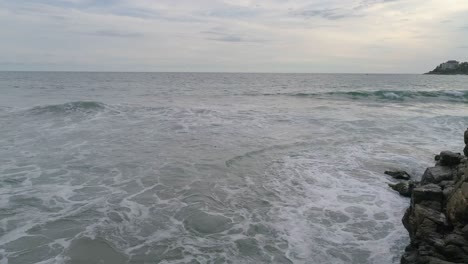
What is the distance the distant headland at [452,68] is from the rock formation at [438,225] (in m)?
144

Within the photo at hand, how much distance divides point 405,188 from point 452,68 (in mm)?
147767

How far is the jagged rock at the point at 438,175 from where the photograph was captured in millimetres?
7669

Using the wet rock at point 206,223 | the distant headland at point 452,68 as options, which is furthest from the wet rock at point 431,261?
the distant headland at point 452,68

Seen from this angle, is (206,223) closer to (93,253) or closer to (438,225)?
(93,253)

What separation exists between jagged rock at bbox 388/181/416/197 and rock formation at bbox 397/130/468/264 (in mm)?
2117

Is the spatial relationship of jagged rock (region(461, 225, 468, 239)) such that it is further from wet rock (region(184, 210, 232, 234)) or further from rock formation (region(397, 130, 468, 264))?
wet rock (region(184, 210, 232, 234))

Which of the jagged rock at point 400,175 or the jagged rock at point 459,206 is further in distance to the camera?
the jagged rock at point 400,175

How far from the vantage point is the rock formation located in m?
4.91

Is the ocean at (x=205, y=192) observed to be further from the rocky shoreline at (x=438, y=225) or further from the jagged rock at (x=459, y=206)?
the jagged rock at (x=459, y=206)

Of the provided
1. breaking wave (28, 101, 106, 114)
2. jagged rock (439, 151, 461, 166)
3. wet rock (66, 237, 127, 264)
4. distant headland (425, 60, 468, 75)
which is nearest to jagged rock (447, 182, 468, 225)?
jagged rock (439, 151, 461, 166)

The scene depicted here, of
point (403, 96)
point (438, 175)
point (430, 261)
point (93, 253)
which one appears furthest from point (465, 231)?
point (403, 96)

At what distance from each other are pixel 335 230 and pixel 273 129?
425 inches

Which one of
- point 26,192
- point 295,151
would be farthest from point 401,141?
point 26,192

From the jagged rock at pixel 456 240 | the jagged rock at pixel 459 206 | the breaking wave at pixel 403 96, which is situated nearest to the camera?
the jagged rock at pixel 456 240
